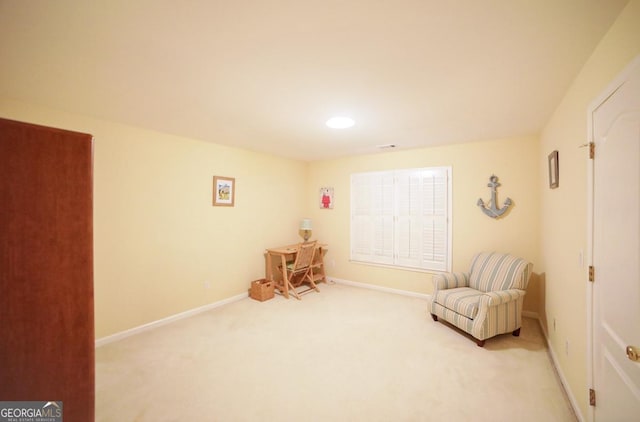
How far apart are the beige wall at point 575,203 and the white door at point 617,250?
162mm

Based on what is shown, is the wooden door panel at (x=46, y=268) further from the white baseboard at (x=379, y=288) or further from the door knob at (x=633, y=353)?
the white baseboard at (x=379, y=288)

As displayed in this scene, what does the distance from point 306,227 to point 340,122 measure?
265 cm

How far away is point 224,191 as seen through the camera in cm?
393

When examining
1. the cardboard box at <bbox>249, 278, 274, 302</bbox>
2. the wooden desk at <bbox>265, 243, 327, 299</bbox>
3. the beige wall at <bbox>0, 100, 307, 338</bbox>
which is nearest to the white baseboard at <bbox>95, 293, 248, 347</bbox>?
the beige wall at <bbox>0, 100, 307, 338</bbox>

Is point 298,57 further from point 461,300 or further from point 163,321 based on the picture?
point 163,321

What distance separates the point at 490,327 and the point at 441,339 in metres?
0.50

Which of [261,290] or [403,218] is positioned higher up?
[403,218]

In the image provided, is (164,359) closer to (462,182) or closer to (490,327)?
(490,327)

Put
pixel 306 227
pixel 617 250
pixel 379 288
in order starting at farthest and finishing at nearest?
pixel 306 227, pixel 379 288, pixel 617 250

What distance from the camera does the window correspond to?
399cm

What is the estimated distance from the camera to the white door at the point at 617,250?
3.61 ft

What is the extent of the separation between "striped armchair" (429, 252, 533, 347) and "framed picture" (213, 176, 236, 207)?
3.14m

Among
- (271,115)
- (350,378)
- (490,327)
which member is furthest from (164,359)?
(490,327)

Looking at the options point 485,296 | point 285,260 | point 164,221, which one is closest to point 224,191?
point 164,221
